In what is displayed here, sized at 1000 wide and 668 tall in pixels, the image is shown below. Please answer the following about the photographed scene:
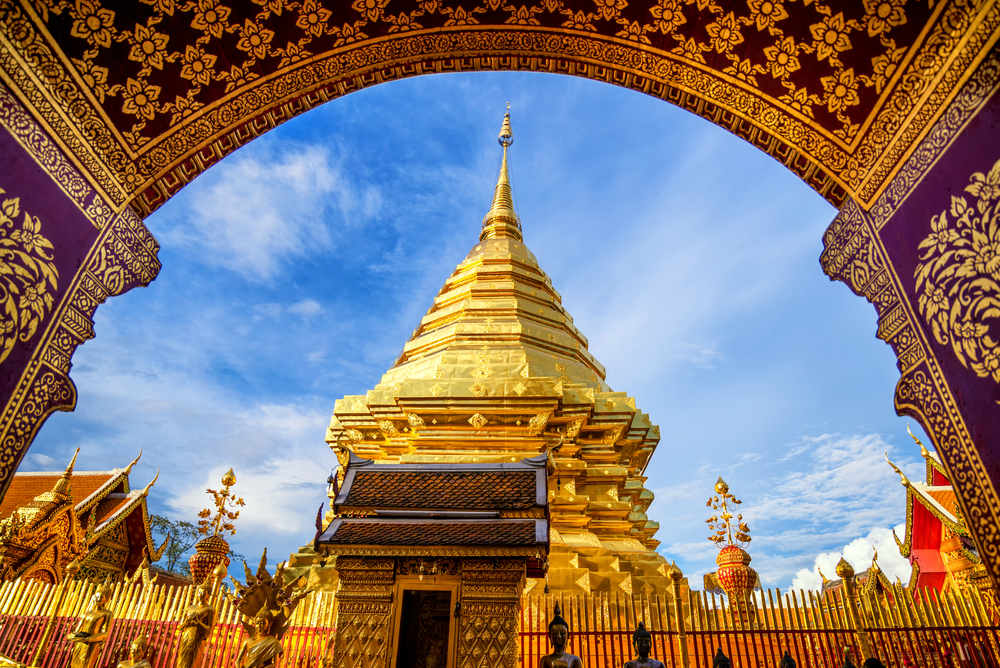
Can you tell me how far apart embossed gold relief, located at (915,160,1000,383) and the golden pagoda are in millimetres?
6423

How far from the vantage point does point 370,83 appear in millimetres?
5203

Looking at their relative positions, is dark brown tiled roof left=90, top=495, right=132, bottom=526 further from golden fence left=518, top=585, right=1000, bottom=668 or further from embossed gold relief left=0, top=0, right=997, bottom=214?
embossed gold relief left=0, top=0, right=997, bottom=214

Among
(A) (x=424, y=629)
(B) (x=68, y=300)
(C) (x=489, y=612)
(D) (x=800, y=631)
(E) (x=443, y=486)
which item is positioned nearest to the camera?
(B) (x=68, y=300)

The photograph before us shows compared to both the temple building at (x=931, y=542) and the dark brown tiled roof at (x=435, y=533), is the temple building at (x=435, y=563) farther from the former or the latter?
the temple building at (x=931, y=542)

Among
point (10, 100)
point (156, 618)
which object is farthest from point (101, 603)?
point (10, 100)

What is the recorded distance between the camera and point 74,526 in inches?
582

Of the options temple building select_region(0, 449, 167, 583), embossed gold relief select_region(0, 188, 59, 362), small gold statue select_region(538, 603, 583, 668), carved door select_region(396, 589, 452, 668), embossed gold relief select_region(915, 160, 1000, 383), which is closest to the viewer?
embossed gold relief select_region(915, 160, 1000, 383)

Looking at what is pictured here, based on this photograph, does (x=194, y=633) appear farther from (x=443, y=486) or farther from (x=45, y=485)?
(x=45, y=485)

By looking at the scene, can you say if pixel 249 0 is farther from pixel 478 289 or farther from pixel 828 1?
pixel 478 289

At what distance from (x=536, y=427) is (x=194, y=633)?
20.8 feet

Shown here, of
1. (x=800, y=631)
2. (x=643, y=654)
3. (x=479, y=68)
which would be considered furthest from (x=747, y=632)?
(x=479, y=68)

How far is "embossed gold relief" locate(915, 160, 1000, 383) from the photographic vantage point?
9.75 ft

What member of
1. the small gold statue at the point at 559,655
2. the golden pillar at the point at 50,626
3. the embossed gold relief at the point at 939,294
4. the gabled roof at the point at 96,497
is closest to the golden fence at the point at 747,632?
the golden pillar at the point at 50,626

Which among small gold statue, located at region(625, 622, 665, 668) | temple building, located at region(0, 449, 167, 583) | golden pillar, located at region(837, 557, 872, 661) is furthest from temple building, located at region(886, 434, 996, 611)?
temple building, located at region(0, 449, 167, 583)
